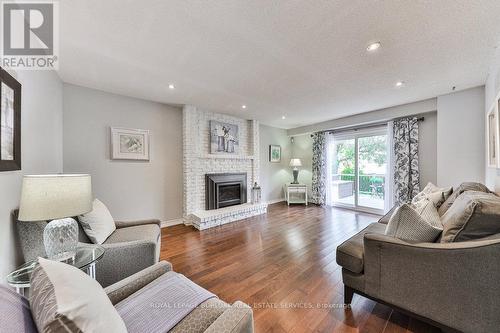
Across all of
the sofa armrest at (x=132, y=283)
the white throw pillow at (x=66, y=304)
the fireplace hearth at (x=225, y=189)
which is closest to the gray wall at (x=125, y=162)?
the fireplace hearth at (x=225, y=189)

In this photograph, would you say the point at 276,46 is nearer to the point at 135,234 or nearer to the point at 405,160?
the point at 135,234

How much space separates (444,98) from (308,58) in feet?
9.41

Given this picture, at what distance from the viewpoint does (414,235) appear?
1367 mm

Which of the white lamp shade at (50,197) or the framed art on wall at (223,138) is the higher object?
the framed art on wall at (223,138)

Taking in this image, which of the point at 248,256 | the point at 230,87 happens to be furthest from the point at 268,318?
the point at 230,87

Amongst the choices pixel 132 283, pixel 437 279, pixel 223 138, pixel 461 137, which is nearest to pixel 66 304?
pixel 132 283

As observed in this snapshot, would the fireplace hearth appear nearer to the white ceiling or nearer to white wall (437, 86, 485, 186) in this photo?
the white ceiling

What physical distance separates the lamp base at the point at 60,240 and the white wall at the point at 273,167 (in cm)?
448

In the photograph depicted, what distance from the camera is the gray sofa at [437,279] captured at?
3.54ft

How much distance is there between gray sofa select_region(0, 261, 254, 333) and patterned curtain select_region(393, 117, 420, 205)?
4091mm


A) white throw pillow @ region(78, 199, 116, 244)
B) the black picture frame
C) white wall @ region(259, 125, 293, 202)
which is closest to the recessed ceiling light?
the black picture frame

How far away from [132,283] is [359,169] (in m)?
5.08

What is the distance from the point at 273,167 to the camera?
19.1ft

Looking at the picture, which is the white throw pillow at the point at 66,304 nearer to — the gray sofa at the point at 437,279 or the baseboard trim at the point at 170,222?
the gray sofa at the point at 437,279
